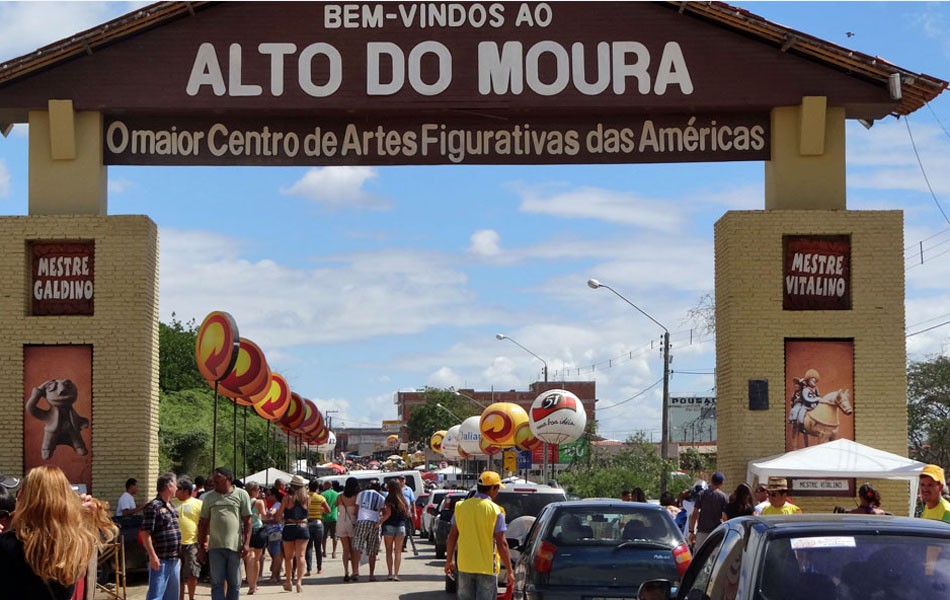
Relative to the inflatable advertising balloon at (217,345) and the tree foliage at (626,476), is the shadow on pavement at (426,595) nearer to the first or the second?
the inflatable advertising balloon at (217,345)

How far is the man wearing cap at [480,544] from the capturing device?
42.3 ft

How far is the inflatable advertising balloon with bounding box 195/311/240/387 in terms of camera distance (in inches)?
752

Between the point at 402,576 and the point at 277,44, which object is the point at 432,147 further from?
the point at 402,576

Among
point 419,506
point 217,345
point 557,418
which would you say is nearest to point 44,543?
point 217,345

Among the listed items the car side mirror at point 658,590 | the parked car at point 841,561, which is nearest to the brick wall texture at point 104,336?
the car side mirror at point 658,590

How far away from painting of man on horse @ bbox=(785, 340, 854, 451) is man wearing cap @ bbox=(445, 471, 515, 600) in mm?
8341

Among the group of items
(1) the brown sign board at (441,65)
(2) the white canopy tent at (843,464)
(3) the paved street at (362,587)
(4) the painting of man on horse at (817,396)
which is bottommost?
(3) the paved street at (362,587)

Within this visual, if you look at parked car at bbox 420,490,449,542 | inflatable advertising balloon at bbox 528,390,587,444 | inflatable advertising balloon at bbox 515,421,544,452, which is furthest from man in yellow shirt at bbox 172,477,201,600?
inflatable advertising balloon at bbox 515,421,544,452

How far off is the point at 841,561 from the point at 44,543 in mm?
3930

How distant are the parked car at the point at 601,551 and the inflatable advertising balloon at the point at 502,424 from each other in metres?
23.6

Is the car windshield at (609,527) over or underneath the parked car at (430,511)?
over

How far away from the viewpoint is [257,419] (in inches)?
2500

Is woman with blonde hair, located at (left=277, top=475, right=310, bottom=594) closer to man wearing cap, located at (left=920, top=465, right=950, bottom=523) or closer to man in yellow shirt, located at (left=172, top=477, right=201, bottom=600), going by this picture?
man in yellow shirt, located at (left=172, top=477, right=201, bottom=600)

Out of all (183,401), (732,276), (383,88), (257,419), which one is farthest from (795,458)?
(257,419)
